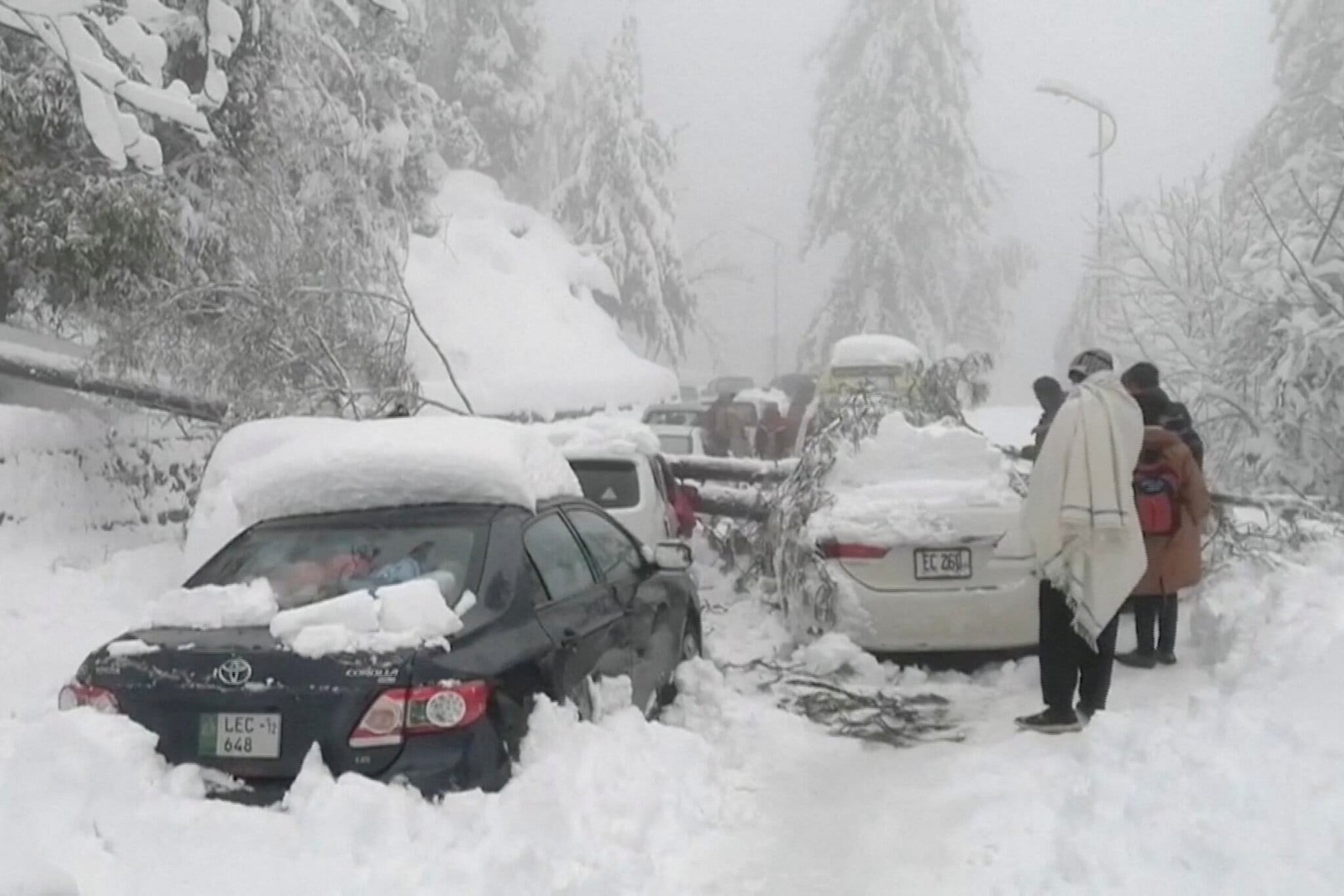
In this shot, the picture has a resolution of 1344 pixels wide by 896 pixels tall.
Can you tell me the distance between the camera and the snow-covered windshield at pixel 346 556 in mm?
4801

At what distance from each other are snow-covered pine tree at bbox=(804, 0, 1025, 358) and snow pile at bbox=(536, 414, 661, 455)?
28607mm

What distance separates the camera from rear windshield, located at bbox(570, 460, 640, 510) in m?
8.99

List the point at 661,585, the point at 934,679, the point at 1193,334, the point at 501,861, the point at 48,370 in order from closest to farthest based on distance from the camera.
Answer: the point at 501,861 < the point at 661,585 < the point at 934,679 < the point at 48,370 < the point at 1193,334

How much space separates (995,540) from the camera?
7152mm

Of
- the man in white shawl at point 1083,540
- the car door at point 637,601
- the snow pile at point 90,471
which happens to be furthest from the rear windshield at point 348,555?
the snow pile at point 90,471

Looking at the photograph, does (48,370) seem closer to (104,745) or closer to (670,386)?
(104,745)

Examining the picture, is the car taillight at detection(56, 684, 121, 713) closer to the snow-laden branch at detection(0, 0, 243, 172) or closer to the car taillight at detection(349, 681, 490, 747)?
the car taillight at detection(349, 681, 490, 747)

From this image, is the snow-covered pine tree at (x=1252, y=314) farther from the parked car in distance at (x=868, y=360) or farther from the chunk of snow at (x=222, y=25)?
the chunk of snow at (x=222, y=25)

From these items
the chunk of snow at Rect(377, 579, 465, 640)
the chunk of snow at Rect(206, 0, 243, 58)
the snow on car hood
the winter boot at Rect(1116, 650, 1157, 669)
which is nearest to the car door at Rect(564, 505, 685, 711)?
the snow on car hood

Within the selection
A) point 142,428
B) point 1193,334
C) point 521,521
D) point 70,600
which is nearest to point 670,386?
point 1193,334

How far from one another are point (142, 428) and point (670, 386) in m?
21.7

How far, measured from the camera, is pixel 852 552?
24.0 ft

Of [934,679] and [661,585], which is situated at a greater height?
[661,585]

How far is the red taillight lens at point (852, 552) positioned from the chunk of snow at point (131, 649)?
13.4 ft
